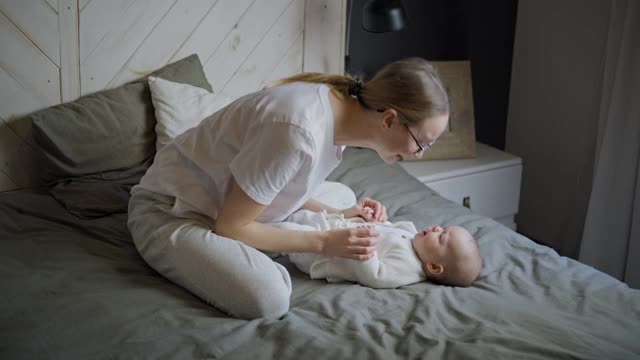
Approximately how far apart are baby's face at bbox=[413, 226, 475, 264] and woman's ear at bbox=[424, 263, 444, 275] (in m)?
0.01

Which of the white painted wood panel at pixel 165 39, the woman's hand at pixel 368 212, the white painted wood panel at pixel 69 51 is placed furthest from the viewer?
the white painted wood panel at pixel 165 39

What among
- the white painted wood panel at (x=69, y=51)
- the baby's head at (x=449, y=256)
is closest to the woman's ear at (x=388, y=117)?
the baby's head at (x=449, y=256)

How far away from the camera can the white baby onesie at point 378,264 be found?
5.65 ft

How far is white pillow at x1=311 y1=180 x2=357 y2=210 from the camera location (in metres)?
2.10

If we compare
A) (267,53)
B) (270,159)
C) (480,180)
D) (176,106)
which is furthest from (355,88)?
(480,180)

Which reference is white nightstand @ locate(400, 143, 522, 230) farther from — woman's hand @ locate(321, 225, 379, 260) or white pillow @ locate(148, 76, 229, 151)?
woman's hand @ locate(321, 225, 379, 260)

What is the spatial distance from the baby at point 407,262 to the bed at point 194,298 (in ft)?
0.12

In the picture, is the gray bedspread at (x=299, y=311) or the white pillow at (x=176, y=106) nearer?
the gray bedspread at (x=299, y=311)

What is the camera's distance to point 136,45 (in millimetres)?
2342

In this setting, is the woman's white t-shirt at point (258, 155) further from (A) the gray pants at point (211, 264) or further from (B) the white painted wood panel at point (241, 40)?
(B) the white painted wood panel at point (241, 40)

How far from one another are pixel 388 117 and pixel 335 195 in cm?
56

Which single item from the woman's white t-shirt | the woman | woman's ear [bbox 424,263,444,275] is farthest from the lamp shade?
woman's ear [bbox 424,263,444,275]

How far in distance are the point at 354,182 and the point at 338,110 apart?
0.69 m

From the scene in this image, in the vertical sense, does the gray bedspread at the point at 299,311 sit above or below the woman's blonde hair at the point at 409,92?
below
